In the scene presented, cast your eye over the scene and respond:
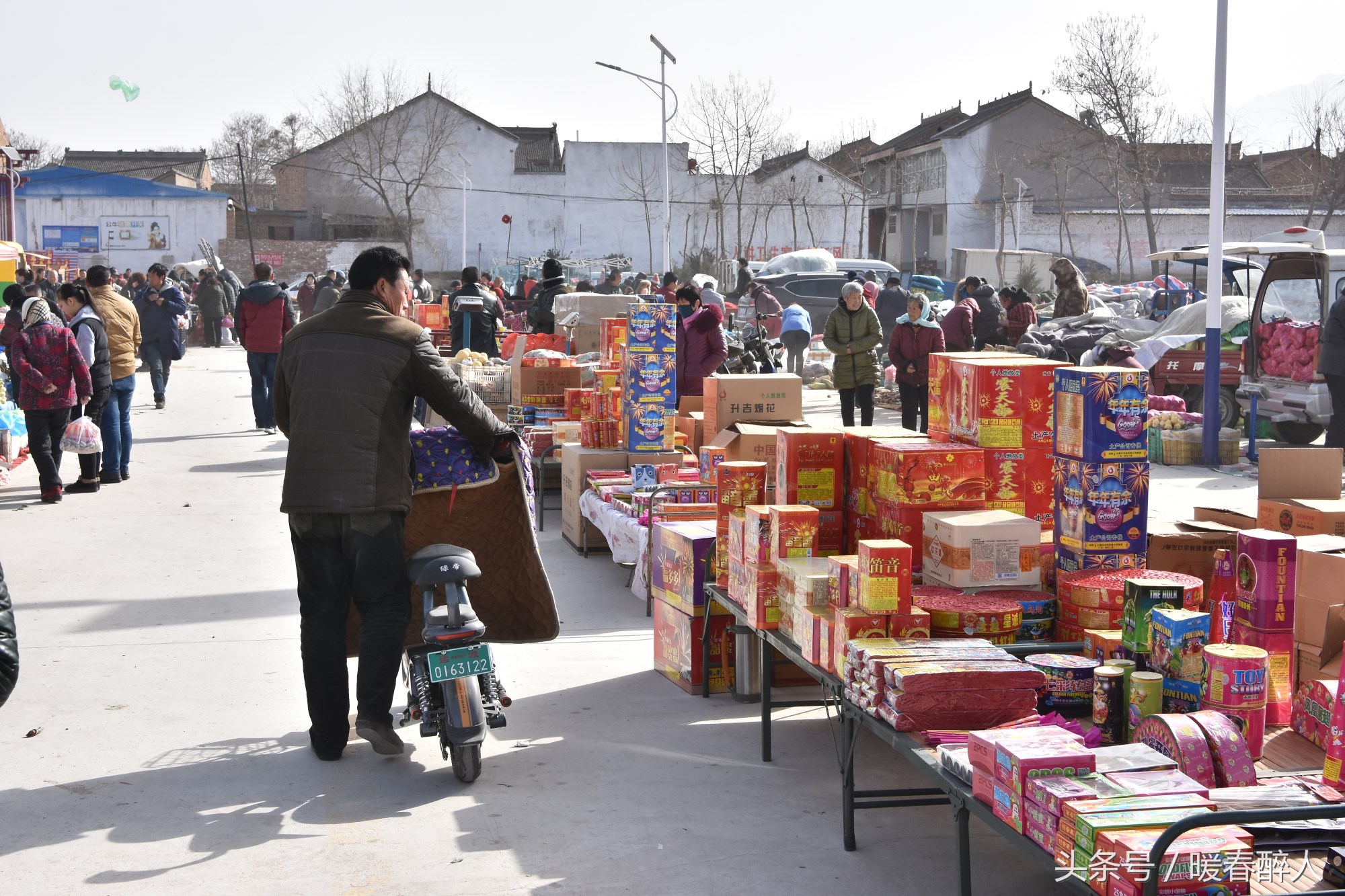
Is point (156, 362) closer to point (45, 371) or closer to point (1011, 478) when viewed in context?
point (45, 371)

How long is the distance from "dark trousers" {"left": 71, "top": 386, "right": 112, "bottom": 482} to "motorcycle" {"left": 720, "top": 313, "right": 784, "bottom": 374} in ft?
23.1

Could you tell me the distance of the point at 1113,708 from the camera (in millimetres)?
3898

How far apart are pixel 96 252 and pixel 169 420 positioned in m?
45.6

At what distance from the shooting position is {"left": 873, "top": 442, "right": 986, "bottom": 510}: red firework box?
511cm

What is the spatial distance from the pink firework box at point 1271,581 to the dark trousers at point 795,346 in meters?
19.3

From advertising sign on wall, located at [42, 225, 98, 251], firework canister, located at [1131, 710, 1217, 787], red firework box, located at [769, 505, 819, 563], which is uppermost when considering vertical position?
advertising sign on wall, located at [42, 225, 98, 251]

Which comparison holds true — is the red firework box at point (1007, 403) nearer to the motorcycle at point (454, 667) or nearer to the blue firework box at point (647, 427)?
the motorcycle at point (454, 667)

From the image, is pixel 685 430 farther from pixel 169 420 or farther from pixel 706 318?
pixel 169 420

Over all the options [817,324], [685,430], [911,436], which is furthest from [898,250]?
[911,436]

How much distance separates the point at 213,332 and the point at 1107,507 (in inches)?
1326

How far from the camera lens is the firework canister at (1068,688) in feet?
13.9

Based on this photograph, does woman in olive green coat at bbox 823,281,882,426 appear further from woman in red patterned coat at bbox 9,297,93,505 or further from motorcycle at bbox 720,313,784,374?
woman in red patterned coat at bbox 9,297,93,505

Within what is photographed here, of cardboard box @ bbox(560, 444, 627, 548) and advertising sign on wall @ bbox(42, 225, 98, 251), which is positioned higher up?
advertising sign on wall @ bbox(42, 225, 98, 251)

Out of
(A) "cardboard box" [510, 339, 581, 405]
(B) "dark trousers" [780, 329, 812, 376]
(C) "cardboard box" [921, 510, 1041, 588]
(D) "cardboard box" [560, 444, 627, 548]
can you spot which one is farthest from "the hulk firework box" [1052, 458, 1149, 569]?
(B) "dark trousers" [780, 329, 812, 376]
